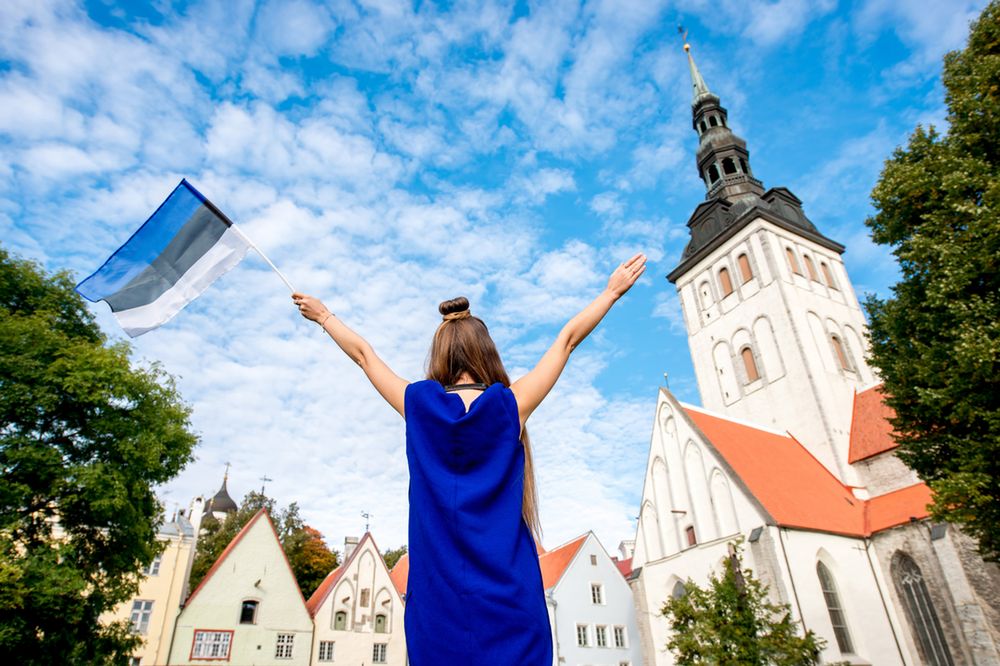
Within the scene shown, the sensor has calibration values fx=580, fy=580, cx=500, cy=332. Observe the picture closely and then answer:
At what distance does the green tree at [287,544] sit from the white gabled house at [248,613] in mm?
11394

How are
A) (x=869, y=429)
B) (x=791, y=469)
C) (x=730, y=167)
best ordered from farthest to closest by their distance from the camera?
1. (x=730, y=167)
2. (x=869, y=429)
3. (x=791, y=469)

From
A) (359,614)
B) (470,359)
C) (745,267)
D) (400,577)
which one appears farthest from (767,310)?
(470,359)

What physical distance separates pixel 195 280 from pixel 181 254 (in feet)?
0.64

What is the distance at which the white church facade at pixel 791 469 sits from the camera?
67.6ft

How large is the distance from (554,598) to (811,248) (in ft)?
87.6

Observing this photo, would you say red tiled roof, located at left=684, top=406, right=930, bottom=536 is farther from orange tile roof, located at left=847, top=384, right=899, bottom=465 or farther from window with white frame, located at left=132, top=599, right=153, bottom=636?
window with white frame, located at left=132, top=599, right=153, bottom=636

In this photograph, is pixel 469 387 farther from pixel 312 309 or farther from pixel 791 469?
pixel 791 469

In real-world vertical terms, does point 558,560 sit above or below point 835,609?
above

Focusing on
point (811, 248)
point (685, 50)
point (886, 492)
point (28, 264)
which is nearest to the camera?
point (28, 264)

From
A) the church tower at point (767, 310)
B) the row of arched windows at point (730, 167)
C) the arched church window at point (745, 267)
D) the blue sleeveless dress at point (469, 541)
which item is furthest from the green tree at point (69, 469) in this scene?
the row of arched windows at point (730, 167)

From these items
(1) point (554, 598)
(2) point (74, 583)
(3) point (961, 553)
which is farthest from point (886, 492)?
(2) point (74, 583)

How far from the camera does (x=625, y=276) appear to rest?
2844 millimetres

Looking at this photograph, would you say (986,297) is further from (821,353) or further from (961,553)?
(821,353)

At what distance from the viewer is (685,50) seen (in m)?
52.7
